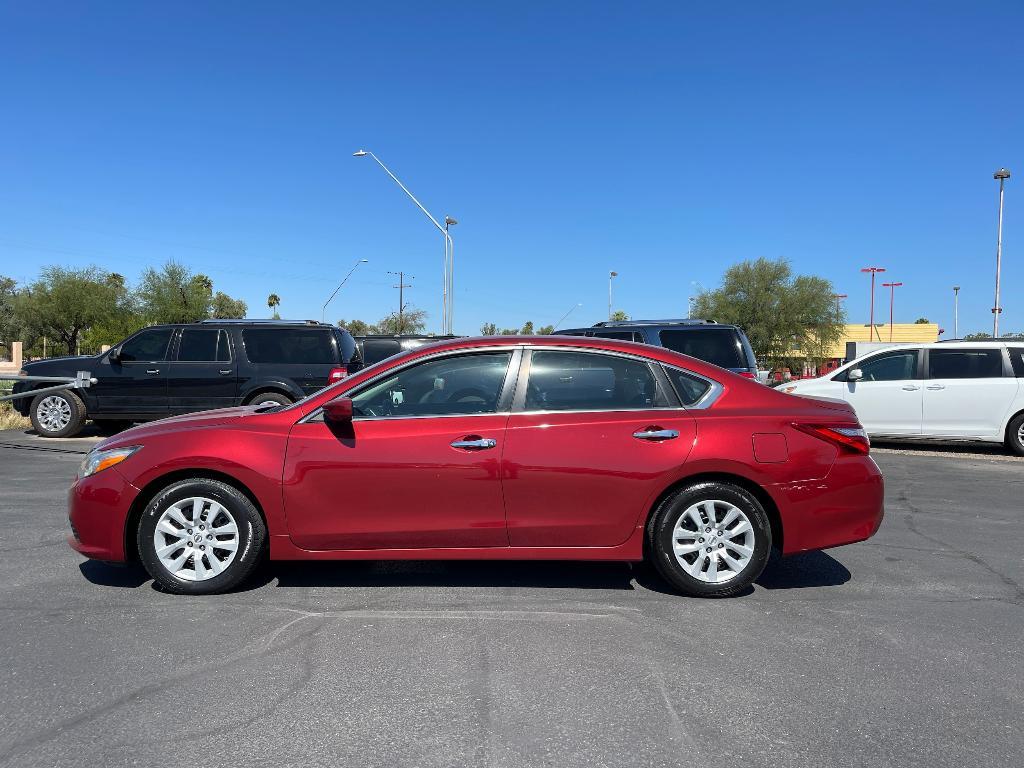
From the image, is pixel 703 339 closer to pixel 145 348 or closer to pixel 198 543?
pixel 145 348

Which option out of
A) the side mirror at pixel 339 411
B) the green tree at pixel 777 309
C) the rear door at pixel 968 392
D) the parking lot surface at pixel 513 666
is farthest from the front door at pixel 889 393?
the green tree at pixel 777 309

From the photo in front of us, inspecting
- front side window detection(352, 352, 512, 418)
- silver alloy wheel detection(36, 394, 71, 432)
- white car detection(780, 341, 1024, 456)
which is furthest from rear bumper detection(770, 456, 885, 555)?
silver alloy wheel detection(36, 394, 71, 432)

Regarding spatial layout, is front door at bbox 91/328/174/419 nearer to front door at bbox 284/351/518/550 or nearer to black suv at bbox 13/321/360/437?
black suv at bbox 13/321/360/437

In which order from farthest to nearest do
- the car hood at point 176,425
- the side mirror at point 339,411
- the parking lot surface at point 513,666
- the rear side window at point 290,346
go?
1. the rear side window at point 290,346
2. the car hood at point 176,425
3. the side mirror at point 339,411
4. the parking lot surface at point 513,666

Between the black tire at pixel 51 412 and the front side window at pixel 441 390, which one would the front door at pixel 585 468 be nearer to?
the front side window at pixel 441 390

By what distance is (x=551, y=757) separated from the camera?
9.46 ft

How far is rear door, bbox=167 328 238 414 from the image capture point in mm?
11789

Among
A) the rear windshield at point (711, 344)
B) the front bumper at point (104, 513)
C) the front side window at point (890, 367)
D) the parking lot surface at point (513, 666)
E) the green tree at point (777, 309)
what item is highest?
the green tree at point (777, 309)

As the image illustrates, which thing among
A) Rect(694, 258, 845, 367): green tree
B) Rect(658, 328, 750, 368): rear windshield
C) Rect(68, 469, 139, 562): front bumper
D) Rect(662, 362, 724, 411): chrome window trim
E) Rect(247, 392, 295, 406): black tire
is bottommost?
Rect(68, 469, 139, 562): front bumper

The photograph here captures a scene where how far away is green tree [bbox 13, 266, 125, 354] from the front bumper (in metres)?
54.2

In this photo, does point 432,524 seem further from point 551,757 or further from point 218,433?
point 551,757

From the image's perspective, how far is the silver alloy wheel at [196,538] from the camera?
4617mm

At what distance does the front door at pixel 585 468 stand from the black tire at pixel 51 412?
10397 mm

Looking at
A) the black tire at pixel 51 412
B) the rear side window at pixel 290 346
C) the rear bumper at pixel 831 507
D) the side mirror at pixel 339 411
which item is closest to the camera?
the side mirror at pixel 339 411
